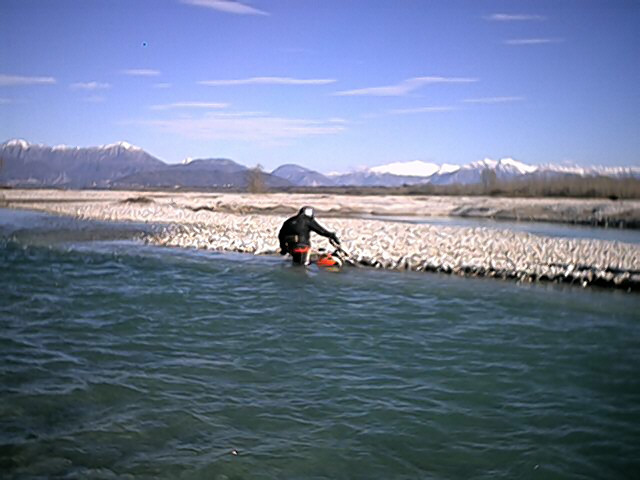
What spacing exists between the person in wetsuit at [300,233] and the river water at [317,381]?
2558mm

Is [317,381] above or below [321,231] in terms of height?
below

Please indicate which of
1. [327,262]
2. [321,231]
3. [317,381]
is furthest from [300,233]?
[317,381]

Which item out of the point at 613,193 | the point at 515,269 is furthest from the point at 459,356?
the point at 613,193

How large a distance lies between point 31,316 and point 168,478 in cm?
692

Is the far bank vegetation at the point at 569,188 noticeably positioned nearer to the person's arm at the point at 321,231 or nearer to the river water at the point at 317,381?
the person's arm at the point at 321,231

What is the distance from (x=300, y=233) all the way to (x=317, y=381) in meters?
9.21

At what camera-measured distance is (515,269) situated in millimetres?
15008

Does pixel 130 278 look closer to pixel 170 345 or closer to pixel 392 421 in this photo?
pixel 170 345

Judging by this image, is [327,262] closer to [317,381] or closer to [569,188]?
[317,381]

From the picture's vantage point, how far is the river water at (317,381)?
17.3ft

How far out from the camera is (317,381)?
7359 millimetres

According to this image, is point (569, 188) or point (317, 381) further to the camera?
point (569, 188)

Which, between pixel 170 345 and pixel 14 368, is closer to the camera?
pixel 14 368

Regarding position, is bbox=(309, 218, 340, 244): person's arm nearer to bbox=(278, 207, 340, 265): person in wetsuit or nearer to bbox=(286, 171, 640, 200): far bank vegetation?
bbox=(278, 207, 340, 265): person in wetsuit
